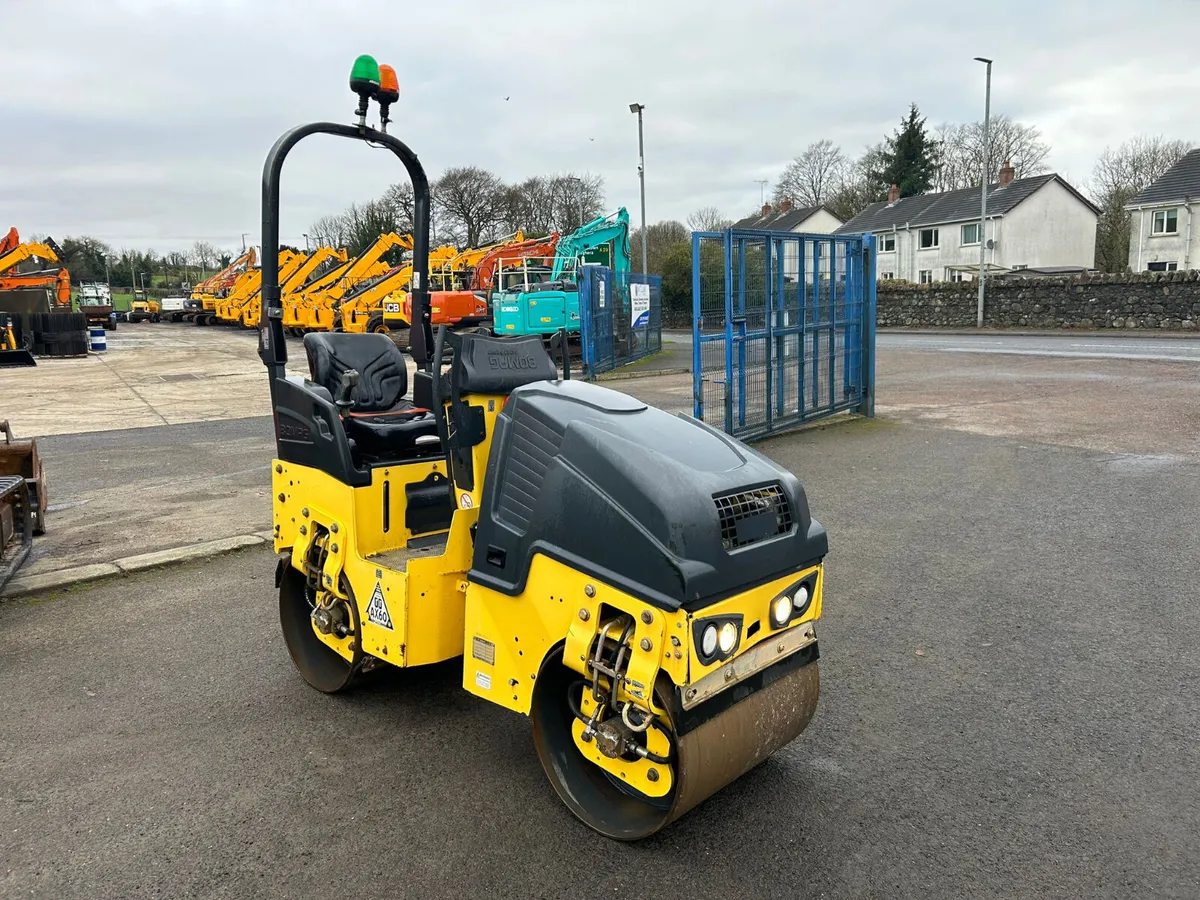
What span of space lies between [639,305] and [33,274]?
2081 cm

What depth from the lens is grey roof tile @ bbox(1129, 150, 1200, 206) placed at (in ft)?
135

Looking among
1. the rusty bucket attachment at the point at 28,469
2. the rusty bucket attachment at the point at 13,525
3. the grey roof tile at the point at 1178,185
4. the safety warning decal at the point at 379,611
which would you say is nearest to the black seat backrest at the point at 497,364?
the safety warning decal at the point at 379,611

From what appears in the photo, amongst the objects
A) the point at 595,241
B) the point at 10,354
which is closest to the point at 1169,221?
the point at 595,241

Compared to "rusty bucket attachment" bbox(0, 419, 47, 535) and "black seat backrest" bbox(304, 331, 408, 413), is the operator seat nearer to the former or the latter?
"black seat backrest" bbox(304, 331, 408, 413)

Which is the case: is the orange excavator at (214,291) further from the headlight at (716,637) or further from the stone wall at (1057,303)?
the headlight at (716,637)

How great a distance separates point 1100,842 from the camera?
9.32ft

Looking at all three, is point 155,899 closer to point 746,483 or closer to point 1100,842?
point 746,483

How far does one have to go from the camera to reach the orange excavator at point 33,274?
89.7ft

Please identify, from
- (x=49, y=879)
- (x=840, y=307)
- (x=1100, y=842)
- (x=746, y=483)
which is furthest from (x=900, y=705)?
(x=840, y=307)

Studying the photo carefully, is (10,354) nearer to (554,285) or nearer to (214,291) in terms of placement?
(554,285)

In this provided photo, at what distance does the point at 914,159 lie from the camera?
208 ft

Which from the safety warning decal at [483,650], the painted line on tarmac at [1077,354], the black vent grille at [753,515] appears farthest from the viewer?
the painted line on tarmac at [1077,354]

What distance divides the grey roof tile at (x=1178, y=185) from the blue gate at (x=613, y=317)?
32.8 metres

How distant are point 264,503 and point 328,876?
530cm
